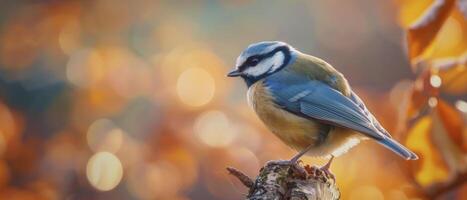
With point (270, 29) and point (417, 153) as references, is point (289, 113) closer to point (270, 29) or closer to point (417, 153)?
point (417, 153)

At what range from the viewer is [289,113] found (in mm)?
2621

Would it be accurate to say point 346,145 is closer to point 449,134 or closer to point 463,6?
point 449,134

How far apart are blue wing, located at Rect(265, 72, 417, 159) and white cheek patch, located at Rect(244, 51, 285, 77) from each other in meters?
0.07

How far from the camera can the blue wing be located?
8.07 ft

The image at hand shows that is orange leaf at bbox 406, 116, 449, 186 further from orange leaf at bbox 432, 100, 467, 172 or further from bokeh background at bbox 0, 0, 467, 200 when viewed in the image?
bokeh background at bbox 0, 0, 467, 200

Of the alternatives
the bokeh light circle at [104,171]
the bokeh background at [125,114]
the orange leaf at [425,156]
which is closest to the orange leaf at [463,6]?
the orange leaf at [425,156]

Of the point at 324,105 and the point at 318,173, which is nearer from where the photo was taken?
the point at 318,173

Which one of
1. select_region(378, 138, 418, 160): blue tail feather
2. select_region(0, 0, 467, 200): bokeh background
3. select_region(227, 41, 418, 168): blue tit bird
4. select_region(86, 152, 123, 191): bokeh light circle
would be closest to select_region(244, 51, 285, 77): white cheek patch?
select_region(227, 41, 418, 168): blue tit bird

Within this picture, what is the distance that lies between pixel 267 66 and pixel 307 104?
0.24 metres

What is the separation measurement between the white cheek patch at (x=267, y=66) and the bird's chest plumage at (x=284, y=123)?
0.28 feet

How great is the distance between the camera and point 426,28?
2.09 m

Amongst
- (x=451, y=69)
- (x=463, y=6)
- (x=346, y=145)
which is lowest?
(x=346, y=145)

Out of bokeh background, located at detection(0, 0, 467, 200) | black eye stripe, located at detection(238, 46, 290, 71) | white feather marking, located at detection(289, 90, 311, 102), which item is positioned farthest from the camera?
bokeh background, located at detection(0, 0, 467, 200)

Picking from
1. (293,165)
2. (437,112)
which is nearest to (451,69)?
(437,112)
